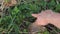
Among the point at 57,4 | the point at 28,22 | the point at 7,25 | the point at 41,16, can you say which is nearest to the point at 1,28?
the point at 7,25

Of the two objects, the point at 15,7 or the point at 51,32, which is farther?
the point at 15,7

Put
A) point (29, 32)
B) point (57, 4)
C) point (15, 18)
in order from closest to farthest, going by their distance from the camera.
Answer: point (29, 32) → point (15, 18) → point (57, 4)

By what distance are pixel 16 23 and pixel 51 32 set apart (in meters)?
0.38

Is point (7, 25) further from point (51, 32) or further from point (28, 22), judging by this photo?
point (51, 32)

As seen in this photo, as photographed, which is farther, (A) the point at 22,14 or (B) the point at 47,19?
(A) the point at 22,14

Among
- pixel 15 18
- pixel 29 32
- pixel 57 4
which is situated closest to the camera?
pixel 29 32

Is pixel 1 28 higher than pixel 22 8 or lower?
lower

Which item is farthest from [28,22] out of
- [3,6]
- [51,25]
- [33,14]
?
[3,6]

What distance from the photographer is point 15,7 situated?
7.05ft

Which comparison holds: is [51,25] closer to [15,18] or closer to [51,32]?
[51,32]

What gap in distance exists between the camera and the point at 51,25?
1.99 meters

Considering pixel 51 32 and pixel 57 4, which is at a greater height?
pixel 57 4

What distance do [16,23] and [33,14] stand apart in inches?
8.4

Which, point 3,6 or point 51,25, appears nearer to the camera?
point 51,25
